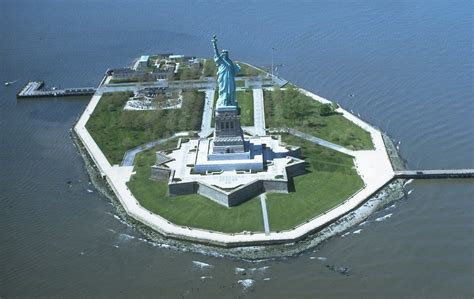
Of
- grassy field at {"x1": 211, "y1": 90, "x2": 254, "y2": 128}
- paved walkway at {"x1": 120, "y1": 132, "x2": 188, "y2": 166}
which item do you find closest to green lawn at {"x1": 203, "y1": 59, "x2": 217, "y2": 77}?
grassy field at {"x1": 211, "y1": 90, "x2": 254, "y2": 128}

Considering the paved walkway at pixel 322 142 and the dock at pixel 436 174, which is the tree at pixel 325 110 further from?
the dock at pixel 436 174

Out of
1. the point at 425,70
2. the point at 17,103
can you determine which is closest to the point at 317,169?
Answer: the point at 425,70

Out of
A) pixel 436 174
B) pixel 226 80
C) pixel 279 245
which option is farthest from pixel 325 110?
pixel 279 245

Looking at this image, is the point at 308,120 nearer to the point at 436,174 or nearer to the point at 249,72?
the point at 436,174

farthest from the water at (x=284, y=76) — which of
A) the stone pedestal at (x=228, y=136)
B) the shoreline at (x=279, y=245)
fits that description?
the stone pedestal at (x=228, y=136)

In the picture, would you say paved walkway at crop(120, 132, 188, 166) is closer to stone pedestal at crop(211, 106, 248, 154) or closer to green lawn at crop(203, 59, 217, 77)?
stone pedestal at crop(211, 106, 248, 154)

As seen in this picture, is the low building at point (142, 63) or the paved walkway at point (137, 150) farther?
the low building at point (142, 63)

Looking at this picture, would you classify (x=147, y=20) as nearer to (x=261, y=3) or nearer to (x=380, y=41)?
(x=261, y=3)
